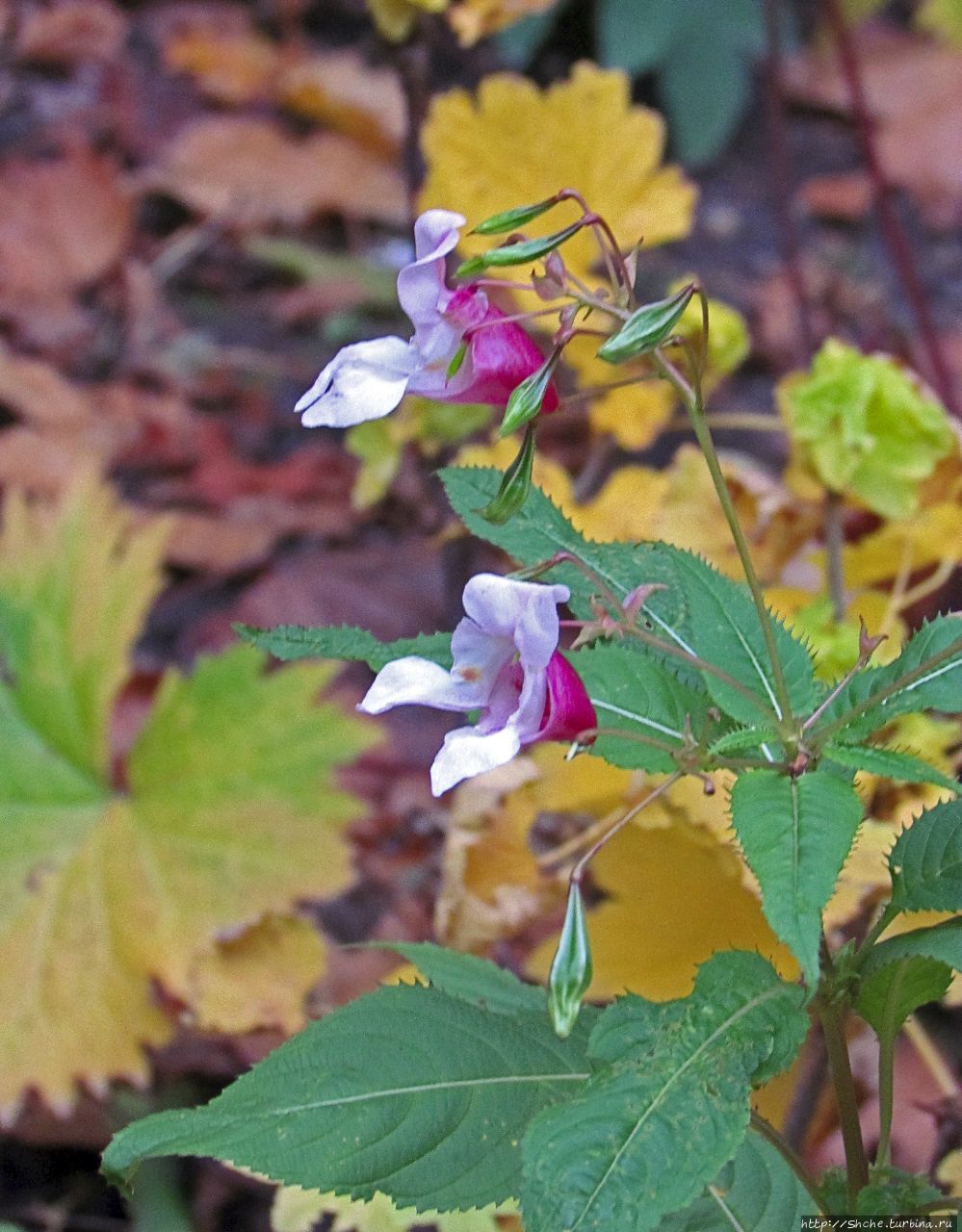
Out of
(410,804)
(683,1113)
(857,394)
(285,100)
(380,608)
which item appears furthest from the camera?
(285,100)

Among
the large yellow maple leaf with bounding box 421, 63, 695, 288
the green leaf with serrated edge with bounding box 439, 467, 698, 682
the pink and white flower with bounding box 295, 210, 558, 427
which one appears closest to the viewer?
the pink and white flower with bounding box 295, 210, 558, 427

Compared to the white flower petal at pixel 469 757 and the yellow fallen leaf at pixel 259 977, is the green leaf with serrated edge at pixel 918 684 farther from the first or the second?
the yellow fallen leaf at pixel 259 977

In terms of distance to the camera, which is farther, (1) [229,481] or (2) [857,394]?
(1) [229,481]

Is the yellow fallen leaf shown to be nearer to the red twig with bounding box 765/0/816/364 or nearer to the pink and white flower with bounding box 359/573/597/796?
the pink and white flower with bounding box 359/573/597/796

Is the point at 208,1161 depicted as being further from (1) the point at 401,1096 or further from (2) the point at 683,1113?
(2) the point at 683,1113

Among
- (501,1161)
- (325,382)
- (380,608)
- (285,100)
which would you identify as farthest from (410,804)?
(285,100)

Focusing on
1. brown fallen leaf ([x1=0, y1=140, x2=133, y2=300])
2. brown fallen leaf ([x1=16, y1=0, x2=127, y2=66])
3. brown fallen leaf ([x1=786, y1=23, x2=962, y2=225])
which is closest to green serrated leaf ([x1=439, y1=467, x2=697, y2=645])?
brown fallen leaf ([x1=0, y1=140, x2=133, y2=300])
